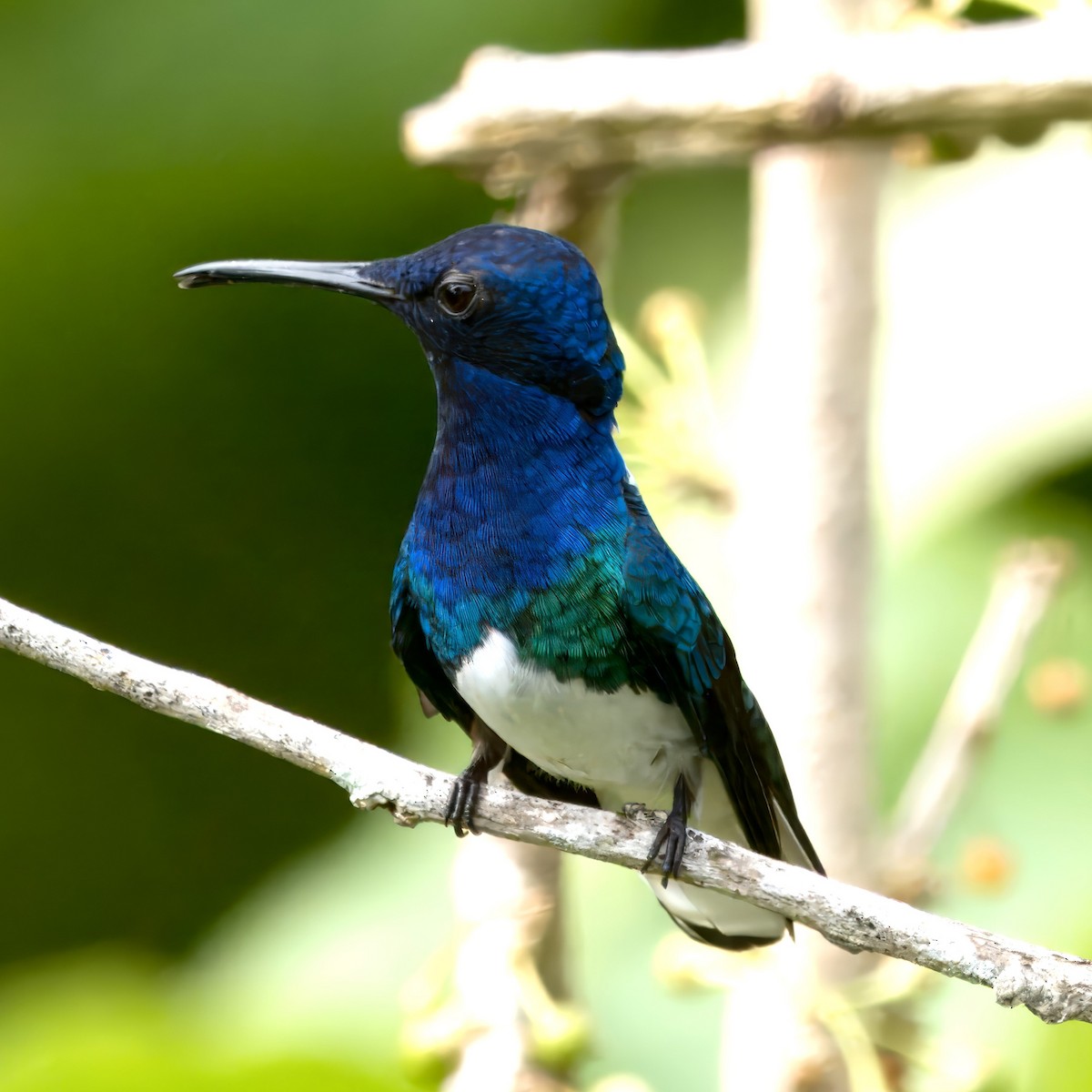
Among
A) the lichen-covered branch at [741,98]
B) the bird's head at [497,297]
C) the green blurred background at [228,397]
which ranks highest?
the lichen-covered branch at [741,98]

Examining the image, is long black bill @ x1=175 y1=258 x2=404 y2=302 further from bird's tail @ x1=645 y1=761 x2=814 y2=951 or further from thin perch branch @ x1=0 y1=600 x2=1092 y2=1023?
bird's tail @ x1=645 y1=761 x2=814 y2=951

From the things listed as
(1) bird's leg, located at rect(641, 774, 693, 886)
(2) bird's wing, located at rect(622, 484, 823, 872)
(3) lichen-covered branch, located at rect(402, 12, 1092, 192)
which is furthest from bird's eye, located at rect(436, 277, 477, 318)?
(1) bird's leg, located at rect(641, 774, 693, 886)

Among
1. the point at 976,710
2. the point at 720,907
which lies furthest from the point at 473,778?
the point at 976,710

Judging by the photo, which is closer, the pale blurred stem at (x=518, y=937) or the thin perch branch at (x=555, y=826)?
the thin perch branch at (x=555, y=826)

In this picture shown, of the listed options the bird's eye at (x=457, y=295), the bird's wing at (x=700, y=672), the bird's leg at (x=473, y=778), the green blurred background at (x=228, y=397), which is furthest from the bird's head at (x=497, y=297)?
the green blurred background at (x=228, y=397)

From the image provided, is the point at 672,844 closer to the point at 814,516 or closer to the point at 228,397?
the point at 814,516

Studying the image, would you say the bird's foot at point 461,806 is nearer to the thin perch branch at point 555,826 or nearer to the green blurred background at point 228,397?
the thin perch branch at point 555,826
